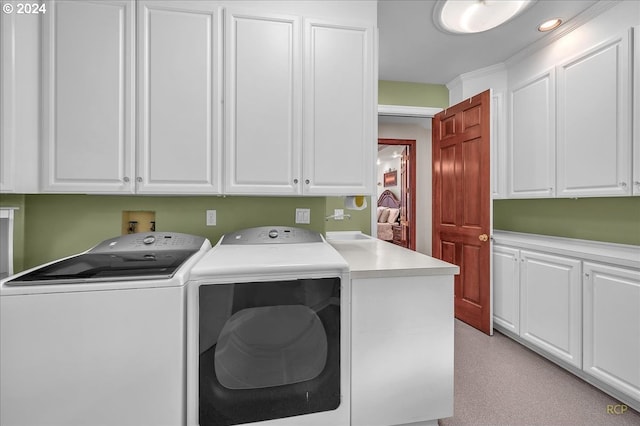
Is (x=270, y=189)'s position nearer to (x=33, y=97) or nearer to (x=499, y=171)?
(x=33, y=97)

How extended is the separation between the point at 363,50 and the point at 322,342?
5.60ft

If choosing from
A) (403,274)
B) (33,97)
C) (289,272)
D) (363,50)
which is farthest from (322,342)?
(33,97)

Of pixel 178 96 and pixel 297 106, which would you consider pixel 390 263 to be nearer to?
pixel 297 106

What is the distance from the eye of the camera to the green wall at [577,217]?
2104 millimetres

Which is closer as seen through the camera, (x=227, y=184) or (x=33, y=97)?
(x=33, y=97)

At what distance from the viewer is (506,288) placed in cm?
264

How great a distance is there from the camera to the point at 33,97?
152 centimetres

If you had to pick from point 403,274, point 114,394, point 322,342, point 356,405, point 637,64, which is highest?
point 637,64

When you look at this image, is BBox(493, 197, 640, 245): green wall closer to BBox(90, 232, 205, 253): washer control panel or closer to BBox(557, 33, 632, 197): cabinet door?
BBox(557, 33, 632, 197): cabinet door

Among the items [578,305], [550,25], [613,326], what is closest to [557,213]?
[578,305]

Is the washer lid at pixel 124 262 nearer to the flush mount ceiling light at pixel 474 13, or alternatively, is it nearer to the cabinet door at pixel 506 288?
the flush mount ceiling light at pixel 474 13

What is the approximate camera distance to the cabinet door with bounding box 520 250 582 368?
2008 millimetres

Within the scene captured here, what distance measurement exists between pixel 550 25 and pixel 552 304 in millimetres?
2201

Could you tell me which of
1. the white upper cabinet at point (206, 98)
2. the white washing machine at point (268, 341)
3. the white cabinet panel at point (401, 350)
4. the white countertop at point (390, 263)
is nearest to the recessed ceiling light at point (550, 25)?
the white upper cabinet at point (206, 98)
